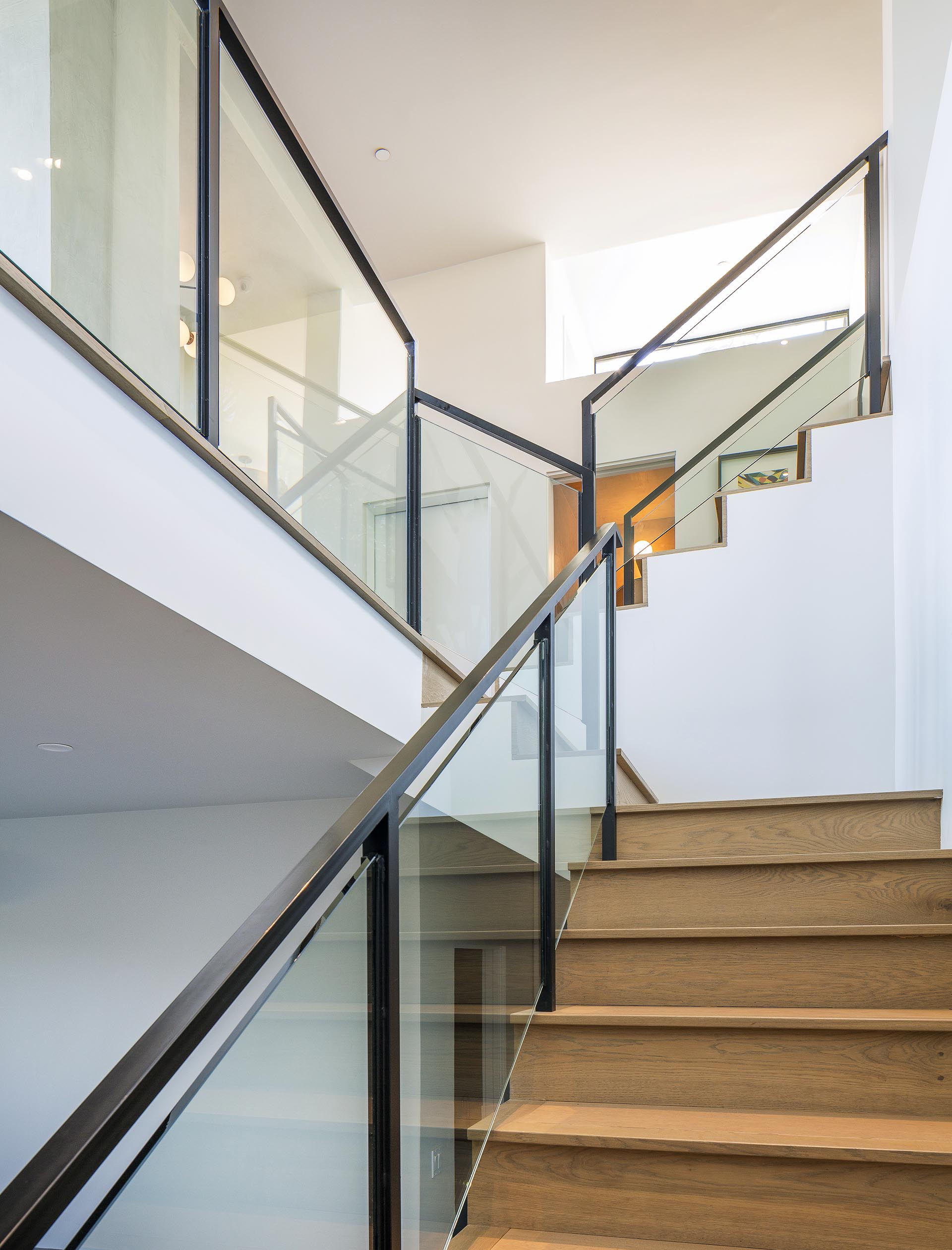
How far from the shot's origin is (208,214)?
201cm

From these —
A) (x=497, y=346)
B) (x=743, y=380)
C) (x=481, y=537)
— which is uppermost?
(x=497, y=346)

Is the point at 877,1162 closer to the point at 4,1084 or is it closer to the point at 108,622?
the point at 108,622

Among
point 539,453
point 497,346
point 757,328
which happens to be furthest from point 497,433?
point 497,346

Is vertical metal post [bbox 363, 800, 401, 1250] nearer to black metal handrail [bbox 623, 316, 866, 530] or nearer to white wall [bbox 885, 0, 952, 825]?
white wall [bbox 885, 0, 952, 825]

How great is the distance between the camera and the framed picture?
4039 mm

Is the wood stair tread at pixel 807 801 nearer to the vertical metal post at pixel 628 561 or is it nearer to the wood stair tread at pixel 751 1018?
the wood stair tread at pixel 751 1018

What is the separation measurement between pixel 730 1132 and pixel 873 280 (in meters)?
3.41

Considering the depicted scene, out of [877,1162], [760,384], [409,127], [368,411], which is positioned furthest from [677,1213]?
[409,127]

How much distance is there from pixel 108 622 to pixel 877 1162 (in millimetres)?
1535

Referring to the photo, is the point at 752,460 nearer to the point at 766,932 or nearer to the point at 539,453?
the point at 539,453

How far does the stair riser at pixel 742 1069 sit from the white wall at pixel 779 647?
2.10 m

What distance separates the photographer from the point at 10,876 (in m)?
4.57

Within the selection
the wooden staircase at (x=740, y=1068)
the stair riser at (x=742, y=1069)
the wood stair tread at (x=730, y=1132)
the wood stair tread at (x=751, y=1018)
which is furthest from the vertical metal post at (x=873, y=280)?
the wood stair tread at (x=730, y=1132)

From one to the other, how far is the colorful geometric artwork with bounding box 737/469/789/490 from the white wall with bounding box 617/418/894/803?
0.25 ft
